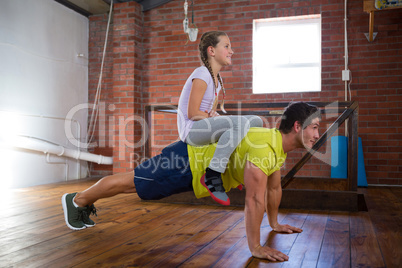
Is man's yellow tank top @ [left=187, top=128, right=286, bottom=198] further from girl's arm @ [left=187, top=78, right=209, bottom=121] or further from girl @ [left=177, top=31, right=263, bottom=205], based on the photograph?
girl's arm @ [left=187, top=78, right=209, bottom=121]

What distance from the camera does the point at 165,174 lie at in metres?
1.98

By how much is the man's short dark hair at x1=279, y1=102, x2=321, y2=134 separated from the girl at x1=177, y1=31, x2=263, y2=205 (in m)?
0.15

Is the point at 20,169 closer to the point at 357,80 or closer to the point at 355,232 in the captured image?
the point at 355,232

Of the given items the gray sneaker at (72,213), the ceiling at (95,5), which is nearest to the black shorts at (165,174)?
the gray sneaker at (72,213)

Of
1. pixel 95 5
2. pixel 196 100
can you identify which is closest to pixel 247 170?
pixel 196 100

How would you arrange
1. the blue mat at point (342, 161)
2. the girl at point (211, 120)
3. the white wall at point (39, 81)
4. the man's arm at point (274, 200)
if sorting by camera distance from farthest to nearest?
the blue mat at point (342, 161)
the white wall at point (39, 81)
the man's arm at point (274, 200)
the girl at point (211, 120)

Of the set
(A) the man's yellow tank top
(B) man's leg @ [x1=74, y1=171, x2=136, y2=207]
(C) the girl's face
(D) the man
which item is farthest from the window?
(B) man's leg @ [x1=74, y1=171, x2=136, y2=207]

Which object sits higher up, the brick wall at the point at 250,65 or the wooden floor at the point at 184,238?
the brick wall at the point at 250,65

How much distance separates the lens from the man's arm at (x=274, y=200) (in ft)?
7.09

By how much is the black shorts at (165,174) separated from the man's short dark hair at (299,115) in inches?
22.0

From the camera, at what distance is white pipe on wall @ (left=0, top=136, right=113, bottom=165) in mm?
4188

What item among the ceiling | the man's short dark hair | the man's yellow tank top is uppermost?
the ceiling

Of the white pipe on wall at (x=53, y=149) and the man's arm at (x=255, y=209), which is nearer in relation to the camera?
the man's arm at (x=255, y=209)

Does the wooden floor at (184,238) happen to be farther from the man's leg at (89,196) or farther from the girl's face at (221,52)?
the girl's face at (221,52)
